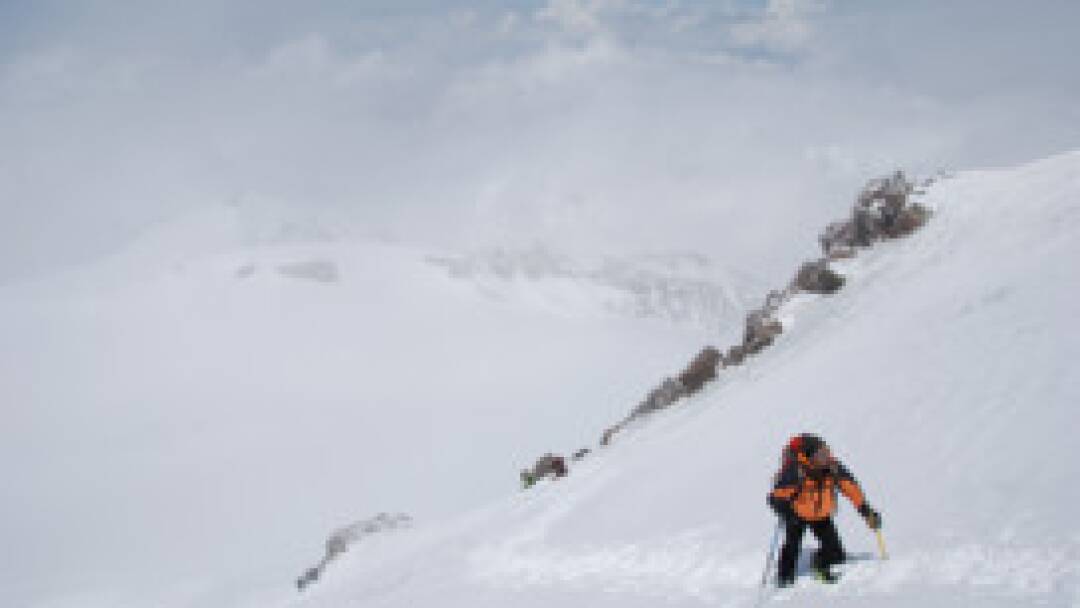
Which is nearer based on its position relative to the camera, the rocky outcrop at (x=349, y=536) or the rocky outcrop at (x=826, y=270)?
the rocky outcrop at (x=826, y=270)

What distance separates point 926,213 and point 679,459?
17589mm

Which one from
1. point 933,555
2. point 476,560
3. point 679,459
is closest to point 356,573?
point 476,560

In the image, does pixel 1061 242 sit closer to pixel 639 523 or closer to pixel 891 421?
pixel 891 421

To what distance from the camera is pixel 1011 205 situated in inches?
1291

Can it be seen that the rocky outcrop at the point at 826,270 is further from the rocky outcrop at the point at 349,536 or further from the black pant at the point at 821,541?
the black pant at the point at 821,541

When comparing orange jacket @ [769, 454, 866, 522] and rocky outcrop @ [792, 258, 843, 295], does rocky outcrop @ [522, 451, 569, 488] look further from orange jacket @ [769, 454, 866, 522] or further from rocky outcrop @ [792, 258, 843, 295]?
orange jacket @ [769, 454, 866, 522]

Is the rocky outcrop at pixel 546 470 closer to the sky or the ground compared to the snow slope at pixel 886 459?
closer to the sky

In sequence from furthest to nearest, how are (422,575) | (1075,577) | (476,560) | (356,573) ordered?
(356,573)
(422,575)
(476,560)
(1075,577)

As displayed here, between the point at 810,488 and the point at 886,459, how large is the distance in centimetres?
477

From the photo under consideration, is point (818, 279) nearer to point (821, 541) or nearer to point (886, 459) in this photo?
point (886, 459)

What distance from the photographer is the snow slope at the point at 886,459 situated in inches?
527

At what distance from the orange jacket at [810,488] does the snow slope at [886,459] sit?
37.7 inches

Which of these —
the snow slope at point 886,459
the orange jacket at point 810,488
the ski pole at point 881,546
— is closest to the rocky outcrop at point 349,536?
the snow slope at point 886,459

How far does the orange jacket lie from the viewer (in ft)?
46.4
